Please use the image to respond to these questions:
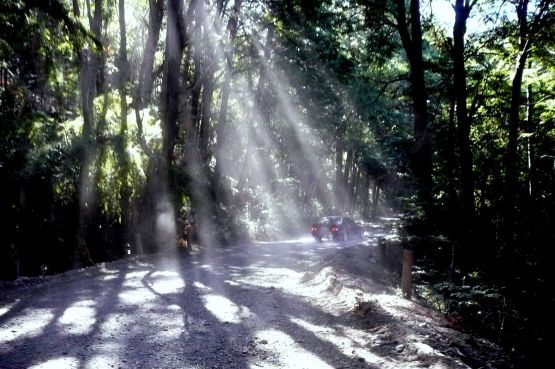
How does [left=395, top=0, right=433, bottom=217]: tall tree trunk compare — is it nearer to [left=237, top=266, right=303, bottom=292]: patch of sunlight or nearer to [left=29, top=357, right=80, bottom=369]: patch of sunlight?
[left=237, top=266, right=303, bottom=292]: patch of sunlight

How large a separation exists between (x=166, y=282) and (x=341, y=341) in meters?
5.87

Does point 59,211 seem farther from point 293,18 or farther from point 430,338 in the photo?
point 430,338

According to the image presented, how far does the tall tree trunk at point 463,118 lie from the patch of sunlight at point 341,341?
6.71 m

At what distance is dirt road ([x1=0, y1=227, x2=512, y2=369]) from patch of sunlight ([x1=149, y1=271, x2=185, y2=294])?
3 cm

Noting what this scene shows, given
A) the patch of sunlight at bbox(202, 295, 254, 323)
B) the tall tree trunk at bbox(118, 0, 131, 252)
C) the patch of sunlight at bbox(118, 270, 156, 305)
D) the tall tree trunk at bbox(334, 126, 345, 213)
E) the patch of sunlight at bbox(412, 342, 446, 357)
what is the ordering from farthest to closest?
the tall tree trunk at bbox(334, 126, 345, 213) → the tall tree trunk at bbox(118, 0, 131, 252) → the patch of sunlight at bbox(118, 270, 156, 305) → the patch of sunlight at bbox(202, 295, 254, 323) → the patch of sunlight at bbox(412, 342, 446, 357)

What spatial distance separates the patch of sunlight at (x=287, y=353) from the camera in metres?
6.10

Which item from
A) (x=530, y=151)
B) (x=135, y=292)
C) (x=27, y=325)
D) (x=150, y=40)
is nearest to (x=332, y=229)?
(x=530, y=151)

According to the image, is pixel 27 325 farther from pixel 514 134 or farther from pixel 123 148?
pixel 514 134

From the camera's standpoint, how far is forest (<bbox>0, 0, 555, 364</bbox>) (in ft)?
35.3

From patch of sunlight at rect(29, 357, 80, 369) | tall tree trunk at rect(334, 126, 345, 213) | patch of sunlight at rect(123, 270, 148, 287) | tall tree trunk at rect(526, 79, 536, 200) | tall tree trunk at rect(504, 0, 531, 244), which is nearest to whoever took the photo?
patch of sunlight at rect(29, 357, 80, 369)

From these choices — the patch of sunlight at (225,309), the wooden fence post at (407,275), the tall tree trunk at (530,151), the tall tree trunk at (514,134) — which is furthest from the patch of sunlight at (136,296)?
the tall tree trunk at (530,151)

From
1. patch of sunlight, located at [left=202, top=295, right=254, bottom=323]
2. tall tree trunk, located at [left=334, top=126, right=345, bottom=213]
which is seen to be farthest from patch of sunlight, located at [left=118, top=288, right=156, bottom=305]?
tall tree trunk, located at [left=334, top=126, right=345, bottom=213]

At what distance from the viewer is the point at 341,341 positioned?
7.18 m

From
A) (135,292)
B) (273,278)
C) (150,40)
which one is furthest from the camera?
(150,40)
